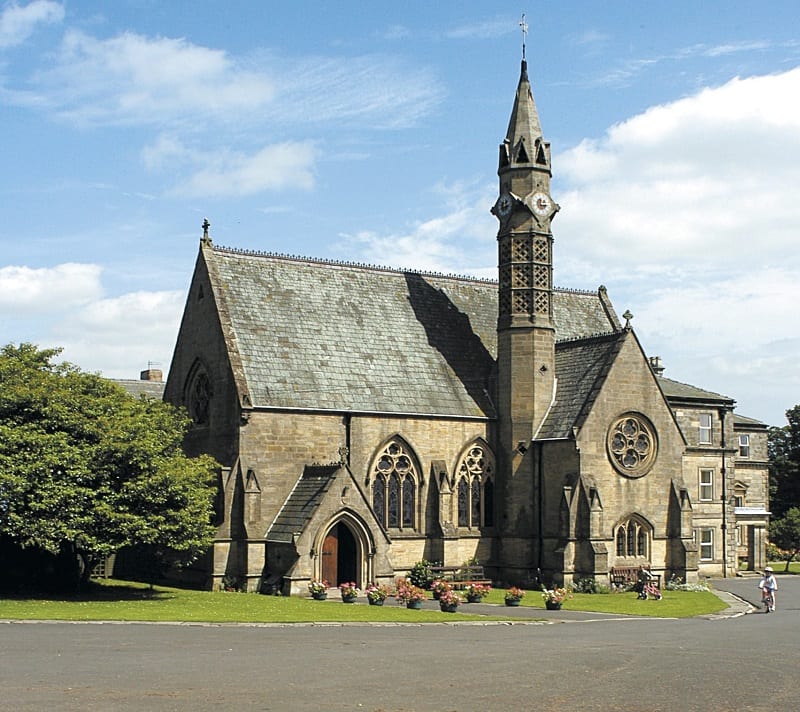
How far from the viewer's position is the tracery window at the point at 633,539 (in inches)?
1890

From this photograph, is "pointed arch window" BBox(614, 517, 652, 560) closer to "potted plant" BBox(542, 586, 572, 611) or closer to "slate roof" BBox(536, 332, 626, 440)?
"slate roof" BBox(536, 332, 626, 440)

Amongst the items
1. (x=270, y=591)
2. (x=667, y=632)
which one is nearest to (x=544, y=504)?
(x=270, y=591)

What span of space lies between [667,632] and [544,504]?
16.6m

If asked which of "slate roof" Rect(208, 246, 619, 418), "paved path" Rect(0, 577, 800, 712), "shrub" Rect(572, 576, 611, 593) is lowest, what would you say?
"shrub" Rect(572, 576, 611, 593)

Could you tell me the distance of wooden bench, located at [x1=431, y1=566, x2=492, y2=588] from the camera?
152ft

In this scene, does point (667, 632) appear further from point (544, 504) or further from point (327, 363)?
point (327, 363)

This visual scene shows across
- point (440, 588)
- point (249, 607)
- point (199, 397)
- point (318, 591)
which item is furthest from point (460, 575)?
point (199, 397)

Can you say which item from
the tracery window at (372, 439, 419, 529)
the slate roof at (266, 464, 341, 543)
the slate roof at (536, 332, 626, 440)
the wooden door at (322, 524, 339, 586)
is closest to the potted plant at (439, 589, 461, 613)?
the slate roof at (266, 464, 341, 543)

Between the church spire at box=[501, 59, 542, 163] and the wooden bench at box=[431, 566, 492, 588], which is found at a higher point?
the church spire at box=[501, 59, 542, 163]

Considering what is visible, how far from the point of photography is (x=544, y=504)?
47938 millimetres

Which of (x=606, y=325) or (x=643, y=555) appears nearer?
(x=643, y=555)

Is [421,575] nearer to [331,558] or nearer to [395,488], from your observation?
[395,488]

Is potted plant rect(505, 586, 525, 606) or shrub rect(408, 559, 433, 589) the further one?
shrub rect(408, 559, 433, 589)

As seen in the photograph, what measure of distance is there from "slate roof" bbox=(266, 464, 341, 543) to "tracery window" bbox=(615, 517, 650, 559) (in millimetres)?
13144
